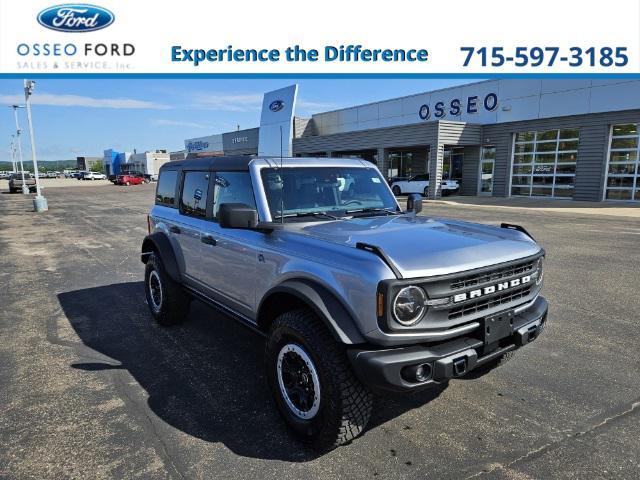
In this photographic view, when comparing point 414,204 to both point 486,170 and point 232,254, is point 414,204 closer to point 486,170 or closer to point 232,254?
point 232,254

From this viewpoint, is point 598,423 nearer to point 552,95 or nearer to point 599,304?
point 599,304

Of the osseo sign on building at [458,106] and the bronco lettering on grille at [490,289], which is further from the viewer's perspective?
the osseo sign on building at [458,106]

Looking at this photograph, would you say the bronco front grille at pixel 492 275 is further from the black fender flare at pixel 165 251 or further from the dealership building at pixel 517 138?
the dealership building at pixel 517 138

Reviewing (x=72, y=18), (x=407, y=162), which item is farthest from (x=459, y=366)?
(x=407, y=162)

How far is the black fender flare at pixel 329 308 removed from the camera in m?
2.54

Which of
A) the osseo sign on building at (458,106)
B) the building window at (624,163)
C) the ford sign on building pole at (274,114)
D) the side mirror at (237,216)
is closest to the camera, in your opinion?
the side mirror at (237,216)

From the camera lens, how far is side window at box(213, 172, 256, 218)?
12.1 ft

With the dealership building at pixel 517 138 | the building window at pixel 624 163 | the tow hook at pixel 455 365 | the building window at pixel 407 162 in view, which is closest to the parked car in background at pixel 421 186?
the dealership building at pixel 517 138

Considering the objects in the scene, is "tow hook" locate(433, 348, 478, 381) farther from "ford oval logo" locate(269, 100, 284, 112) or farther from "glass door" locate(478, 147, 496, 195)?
"ford oval logo" locate(269, 100, 284, 112)

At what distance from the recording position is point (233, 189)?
388cm

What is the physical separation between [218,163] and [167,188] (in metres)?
1.44

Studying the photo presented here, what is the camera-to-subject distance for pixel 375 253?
255 centimetres

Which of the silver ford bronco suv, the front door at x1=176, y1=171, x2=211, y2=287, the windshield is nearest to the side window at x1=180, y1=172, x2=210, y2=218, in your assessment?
the front door at x1=176, y1=171, x2=211, y2=287

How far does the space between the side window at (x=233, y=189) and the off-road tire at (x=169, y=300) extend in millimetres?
1241
